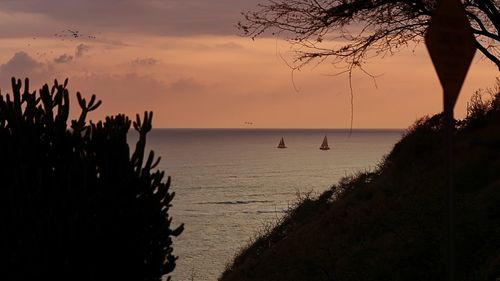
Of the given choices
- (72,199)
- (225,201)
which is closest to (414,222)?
(72,199)

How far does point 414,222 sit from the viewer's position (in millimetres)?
13203

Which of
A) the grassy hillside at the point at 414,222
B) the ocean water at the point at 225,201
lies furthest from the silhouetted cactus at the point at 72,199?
the ocean water at the point at 225,201

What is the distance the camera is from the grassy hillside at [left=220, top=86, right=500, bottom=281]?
1134cm

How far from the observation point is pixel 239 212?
76375 millimetres

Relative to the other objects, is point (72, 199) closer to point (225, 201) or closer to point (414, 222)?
point (414, 222)

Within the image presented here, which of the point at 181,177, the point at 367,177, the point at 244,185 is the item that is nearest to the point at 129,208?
the point at 367,177

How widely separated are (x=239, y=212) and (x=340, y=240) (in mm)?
60859

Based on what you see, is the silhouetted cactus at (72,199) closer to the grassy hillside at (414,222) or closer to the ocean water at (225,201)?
the grassy hillside at (414,222)

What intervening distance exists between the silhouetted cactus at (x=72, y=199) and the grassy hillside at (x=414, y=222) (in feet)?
11.5

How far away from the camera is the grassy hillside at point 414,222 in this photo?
11.3m

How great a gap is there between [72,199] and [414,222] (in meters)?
7.71

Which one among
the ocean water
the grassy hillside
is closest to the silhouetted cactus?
the grassy hillside

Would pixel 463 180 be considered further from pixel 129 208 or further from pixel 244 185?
pixel 244 185

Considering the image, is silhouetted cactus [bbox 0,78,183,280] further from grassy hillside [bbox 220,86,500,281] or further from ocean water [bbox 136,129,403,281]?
ocean water [bbox 136,129,403,281]
